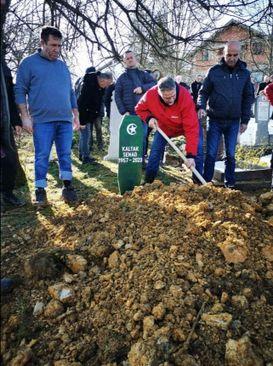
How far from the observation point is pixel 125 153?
489cm

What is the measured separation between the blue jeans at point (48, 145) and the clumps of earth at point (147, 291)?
3.23ft

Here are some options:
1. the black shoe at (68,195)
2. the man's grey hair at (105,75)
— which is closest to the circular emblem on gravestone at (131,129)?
the black shoe at (68,195)

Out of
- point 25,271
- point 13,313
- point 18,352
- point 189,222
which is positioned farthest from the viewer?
point 189,222

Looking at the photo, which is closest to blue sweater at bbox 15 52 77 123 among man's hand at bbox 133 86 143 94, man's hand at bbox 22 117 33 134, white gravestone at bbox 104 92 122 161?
man's hand at bbox 22 117 33 134

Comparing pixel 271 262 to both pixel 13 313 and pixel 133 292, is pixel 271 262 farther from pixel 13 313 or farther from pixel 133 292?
pixel 13 313

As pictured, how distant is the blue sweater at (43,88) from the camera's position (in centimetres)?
383

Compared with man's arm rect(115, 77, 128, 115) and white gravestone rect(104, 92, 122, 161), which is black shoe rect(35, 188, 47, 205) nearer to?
man's arm rect(115, 77, 128, 115)

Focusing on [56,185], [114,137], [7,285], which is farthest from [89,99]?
[7,285]

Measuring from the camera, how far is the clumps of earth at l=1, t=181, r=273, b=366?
1997mm

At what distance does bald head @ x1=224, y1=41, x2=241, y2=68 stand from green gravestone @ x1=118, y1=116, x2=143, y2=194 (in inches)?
51.8

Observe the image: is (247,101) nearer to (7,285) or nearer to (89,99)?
(89,99)

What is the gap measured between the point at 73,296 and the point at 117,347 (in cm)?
46

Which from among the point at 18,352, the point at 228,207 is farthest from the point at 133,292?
the point at 228,207

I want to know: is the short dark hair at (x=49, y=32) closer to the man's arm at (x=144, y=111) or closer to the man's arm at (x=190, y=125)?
the man's arm at (x=144, y=111)
